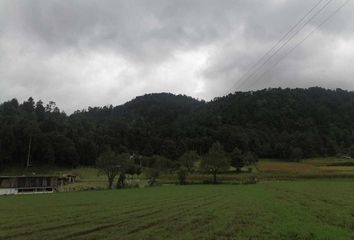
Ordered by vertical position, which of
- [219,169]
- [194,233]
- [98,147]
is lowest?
[194,233]

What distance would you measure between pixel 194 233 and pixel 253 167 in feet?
433

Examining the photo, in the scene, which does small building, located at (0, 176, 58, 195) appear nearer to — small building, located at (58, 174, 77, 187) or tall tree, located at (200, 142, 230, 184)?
small building, located at (58, 174, 77, 187)

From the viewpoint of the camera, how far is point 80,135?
19512cm

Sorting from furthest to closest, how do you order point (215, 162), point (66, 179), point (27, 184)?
1. point (66, 179)
2. point (215, 162)
3. point (27, 184)

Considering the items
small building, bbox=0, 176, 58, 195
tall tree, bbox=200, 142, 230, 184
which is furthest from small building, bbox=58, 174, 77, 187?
tall tree, bbox=200, 142, 230, 184

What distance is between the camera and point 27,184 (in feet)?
378

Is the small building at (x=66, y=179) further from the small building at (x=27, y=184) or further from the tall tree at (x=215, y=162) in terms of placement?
the tall tree at (x=215, y=162)

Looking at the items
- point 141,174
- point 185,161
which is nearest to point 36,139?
point 141,174

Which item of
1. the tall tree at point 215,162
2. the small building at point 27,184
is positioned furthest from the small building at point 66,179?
the tall tree at point 215,162

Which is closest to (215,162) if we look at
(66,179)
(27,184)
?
(66,179)

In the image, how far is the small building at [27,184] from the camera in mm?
111344

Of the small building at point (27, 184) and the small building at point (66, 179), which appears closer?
the small building at point (27, 184)

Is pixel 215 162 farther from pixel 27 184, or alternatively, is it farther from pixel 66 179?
pixel 27 184

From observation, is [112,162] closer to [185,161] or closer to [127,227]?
[185,161]
